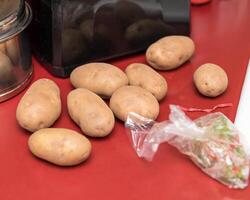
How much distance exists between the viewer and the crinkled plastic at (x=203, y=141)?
50cm

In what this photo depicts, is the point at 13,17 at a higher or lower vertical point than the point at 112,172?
higher

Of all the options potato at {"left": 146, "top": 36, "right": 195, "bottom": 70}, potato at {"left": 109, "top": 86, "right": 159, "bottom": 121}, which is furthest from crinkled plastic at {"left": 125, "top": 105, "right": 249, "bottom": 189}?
potato at {"left": 146, "top": 36, "right": 195, "bottom": 70}

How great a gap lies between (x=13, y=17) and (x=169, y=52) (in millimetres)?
213

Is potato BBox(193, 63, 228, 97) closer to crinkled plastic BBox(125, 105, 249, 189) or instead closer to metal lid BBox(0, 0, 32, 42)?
crinkled plastic BBox(125, 105, 249, 189)

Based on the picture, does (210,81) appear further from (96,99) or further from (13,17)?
(13,17)

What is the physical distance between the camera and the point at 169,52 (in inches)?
25.7

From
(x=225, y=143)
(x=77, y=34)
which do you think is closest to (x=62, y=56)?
(x=77, y=34)

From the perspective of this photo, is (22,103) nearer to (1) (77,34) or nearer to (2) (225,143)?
(1) (77,34)

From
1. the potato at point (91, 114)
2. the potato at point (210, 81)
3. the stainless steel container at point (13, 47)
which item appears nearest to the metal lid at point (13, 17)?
the stainless steel container at point (13, 47)

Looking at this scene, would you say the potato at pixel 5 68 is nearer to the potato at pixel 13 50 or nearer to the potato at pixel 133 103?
the potato at pixel 13 50

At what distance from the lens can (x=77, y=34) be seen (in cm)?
63

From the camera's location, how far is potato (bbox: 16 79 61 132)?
0.55 m

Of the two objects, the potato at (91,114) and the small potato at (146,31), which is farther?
the small potato at (146,31)

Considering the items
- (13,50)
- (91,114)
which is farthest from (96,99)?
(13,50)
